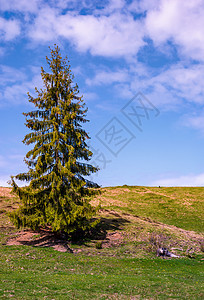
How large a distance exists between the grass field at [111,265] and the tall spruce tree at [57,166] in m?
2.94

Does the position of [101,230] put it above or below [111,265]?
above

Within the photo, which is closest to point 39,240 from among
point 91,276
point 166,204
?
point 91,276

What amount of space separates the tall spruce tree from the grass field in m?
2.94

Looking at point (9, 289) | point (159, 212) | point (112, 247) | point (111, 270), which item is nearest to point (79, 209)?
point (112, 247)

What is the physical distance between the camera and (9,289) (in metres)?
13.6

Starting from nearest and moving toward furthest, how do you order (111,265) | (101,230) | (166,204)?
1. (111,265)
2. (101,230)
3. (166,204)

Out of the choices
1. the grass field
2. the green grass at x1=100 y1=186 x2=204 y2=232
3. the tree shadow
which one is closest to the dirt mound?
the grass field

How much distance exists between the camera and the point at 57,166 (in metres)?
26.9

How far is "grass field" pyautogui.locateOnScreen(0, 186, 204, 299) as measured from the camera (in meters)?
13.7

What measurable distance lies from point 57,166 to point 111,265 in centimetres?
1097

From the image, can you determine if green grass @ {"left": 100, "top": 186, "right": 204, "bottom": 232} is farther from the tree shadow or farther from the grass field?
the tree shadow

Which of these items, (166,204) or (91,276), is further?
(166,204)

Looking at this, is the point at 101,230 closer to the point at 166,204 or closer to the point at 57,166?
the point at 57,166

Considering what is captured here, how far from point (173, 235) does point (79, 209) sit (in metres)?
12.7
